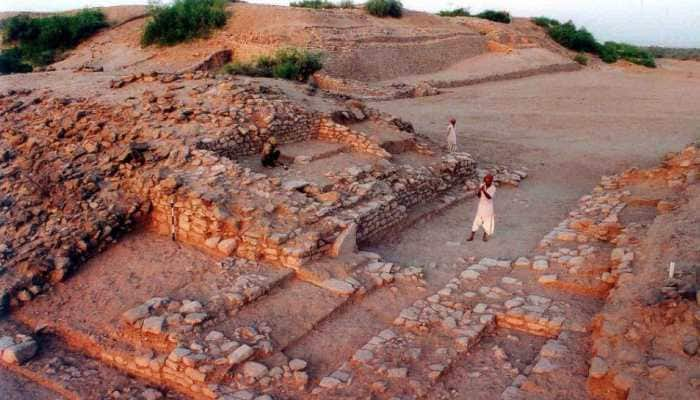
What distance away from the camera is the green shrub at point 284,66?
18.6 metres

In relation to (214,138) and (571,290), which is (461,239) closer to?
(571,290)

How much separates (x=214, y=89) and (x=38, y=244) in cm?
442

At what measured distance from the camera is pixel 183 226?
7355 mm

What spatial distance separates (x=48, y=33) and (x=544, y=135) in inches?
968

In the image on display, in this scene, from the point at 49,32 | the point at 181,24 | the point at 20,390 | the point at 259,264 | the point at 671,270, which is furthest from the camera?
the point at 49,32

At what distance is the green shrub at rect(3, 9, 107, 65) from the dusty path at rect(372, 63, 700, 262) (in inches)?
703

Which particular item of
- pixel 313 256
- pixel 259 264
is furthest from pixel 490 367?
pixel 259 264

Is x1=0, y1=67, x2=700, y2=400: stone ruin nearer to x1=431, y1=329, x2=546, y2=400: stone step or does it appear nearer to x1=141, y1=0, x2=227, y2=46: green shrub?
x1=431, y1=329, x2=546, y2=400: stone step

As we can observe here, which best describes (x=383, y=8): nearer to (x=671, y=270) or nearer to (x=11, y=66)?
(x=11, y=66)

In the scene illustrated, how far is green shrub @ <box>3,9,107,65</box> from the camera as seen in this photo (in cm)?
2830

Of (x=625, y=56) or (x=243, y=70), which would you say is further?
(x=625, y=56)

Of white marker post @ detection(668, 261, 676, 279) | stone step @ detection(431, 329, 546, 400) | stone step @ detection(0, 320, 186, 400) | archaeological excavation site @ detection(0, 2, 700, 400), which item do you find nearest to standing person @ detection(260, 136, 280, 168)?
archaeological excavation site @ detection(0, 2, 700, 400)

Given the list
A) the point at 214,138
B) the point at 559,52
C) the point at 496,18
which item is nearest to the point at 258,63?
the point at 214,138

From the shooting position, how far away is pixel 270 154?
29.1 feet
